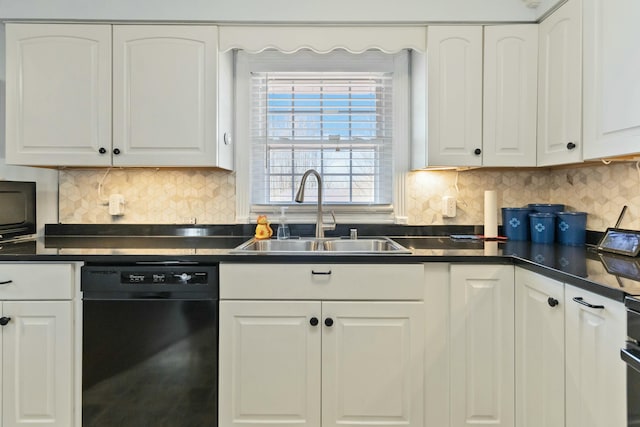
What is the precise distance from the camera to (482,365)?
1.74m

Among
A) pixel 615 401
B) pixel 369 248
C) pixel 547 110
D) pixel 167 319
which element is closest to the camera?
pixel 615 401

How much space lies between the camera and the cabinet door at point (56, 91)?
2043mm

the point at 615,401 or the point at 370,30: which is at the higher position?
the point at 370,30

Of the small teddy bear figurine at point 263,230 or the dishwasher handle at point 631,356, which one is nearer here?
the dishwasher handle at point 631,356

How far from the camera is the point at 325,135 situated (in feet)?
8.14

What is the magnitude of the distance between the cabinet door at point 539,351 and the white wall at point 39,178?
2552mm

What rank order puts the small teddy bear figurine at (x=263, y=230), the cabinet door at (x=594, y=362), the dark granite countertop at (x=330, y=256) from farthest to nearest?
the small teddy bear figurine at (x=263, y=230) → the dark granite countertop at (x=330, y=256) → the cabinet door at (x=594, y=362)

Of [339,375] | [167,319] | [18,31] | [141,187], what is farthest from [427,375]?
[18,31]

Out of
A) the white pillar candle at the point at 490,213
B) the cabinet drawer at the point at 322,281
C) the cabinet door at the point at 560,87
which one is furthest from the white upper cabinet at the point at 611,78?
the cabinet drawer at the point at 322,281

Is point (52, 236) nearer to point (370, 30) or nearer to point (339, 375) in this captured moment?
point (339, 375)

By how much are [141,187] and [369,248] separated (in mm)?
1403

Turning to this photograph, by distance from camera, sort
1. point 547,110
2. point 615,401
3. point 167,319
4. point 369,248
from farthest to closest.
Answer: point 369,248
point 547,110
point 167,319
point 615,401

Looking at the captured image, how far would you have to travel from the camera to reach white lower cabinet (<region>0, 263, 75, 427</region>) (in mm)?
1726

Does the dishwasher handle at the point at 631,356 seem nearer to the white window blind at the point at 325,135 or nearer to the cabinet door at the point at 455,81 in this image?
the cabinet door at the point at 455,81
